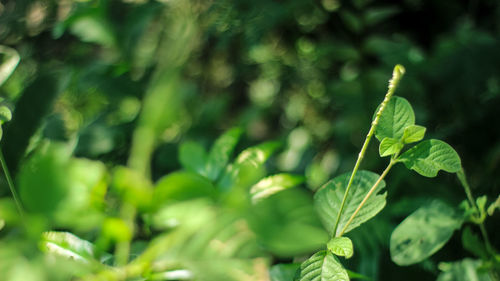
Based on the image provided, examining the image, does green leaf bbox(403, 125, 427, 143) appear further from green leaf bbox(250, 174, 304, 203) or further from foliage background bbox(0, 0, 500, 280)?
foliage background bbox(0, 0, 500, 280)

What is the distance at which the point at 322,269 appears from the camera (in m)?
0.32

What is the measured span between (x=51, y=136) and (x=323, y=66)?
80cm

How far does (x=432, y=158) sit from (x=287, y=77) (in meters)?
0.91

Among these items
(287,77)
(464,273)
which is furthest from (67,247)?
(287,77)

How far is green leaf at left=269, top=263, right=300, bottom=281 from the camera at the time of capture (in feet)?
1.26

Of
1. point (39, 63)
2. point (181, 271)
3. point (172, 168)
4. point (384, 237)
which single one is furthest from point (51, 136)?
point (384, 237)

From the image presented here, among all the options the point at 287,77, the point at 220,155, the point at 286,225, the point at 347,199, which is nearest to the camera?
the point at 286,225

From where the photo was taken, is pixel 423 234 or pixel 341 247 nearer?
pixel 341 247

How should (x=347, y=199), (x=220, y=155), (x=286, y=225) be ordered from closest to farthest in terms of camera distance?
(x=286, y=225) → (x=347, y=199) → (x=220, y=155)

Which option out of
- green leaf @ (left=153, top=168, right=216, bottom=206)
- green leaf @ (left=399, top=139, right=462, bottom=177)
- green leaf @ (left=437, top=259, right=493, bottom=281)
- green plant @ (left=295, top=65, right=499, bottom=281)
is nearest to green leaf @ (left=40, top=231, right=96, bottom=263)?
green leaf @ (left=153, top=168, right=216, bottom=206)

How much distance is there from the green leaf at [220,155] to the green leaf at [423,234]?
0.21m

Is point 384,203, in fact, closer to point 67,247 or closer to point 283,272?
A: point 283,272

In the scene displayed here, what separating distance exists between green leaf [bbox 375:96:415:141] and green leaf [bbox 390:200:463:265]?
13 centimetres

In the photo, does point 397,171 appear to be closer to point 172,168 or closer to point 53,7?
point 172,168
